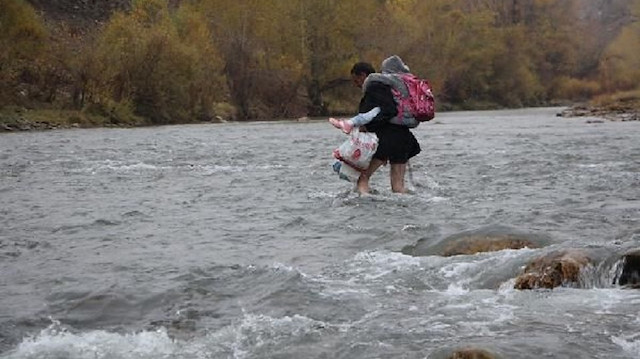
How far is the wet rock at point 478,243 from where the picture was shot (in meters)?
8.35

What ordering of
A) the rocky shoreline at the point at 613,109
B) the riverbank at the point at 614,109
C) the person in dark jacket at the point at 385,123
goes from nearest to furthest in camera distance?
the person in dark jacket at the point at 385,123
the riverbank at the point at 614,109
the rocky shoreline at the point at 613,109

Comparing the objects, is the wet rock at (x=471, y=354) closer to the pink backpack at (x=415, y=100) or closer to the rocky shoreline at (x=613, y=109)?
the pink backpack at (x=415, y=100)

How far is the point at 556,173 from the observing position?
50.6 ft

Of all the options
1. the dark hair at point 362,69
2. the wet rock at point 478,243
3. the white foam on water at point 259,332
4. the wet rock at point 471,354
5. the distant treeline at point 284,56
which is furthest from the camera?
the distant treeline at point 284,56

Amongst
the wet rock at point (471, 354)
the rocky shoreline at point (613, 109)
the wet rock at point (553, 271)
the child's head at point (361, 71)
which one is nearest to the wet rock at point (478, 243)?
A: the wet rock at point (553, 271)

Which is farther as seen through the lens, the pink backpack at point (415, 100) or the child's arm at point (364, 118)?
the pink backpack at point (415, 100)

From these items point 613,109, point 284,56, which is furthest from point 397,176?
point 284,56

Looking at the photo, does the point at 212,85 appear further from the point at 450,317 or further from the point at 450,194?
the point at 450,317

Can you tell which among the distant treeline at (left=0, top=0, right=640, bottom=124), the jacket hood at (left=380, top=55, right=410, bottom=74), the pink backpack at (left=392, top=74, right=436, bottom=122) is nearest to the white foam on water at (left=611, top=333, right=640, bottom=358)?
the pink backpack at (left=392, top=74, right=436, bottom=122)

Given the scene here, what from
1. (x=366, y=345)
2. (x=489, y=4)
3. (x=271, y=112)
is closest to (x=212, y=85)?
(x=271, y=112)

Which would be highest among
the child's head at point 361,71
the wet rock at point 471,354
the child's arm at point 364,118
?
the child's head at point 361,71

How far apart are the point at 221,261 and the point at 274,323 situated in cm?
232

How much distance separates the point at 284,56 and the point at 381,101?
151ft

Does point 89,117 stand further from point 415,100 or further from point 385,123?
point 415,100
